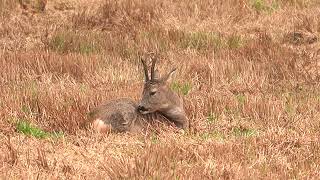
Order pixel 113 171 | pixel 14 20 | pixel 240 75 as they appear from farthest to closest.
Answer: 1. pixel 14 20
2. pixel 240 75
3. pixel 113 171

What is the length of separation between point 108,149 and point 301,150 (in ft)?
Result: 6.29

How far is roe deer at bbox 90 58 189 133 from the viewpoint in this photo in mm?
7723

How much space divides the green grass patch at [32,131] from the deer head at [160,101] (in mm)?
1007

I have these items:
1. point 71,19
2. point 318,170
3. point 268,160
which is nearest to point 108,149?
point 268,160

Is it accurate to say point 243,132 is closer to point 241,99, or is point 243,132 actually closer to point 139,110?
point 139,110

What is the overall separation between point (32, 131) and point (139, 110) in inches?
47.8

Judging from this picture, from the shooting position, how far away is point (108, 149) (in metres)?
6.95

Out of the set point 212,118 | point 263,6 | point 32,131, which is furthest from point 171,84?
point 263,6

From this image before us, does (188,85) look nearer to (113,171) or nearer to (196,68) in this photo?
(196,68)

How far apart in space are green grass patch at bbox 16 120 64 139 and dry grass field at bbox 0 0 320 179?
0.06 ft

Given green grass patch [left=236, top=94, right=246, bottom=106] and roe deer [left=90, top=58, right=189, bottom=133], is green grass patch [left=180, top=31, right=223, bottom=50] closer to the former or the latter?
green grass patch [left=236, top=94, right=246, bottom=106]

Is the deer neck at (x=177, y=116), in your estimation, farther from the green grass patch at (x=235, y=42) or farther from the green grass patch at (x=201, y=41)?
the green grass patch at (x=235, y=42)

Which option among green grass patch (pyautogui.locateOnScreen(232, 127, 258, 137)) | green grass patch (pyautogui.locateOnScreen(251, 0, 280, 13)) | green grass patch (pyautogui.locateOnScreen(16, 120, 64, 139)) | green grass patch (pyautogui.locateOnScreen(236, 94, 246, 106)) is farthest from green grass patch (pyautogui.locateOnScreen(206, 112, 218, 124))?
green grass patch (pyautogui.locateOnScreen(251, 0, 280, 13))

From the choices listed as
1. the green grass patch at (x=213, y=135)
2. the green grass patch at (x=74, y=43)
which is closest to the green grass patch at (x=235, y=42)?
the green grass patch at (x=74, y=43)
